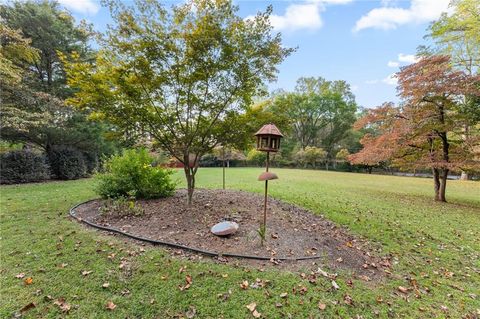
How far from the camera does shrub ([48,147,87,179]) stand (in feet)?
34.1

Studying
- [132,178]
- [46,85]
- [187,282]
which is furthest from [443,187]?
[46,85]

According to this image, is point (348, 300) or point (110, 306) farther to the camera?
point (348, 300)

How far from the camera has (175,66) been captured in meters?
4.19

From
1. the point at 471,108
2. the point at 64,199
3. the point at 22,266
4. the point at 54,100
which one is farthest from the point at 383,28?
the point at 54,100

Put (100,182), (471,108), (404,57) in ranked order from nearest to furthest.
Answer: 1. (100,182)
2. (471,108)
3. (404,57)

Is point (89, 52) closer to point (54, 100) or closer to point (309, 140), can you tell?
point (54, 100)

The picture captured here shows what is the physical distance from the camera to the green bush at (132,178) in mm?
5215

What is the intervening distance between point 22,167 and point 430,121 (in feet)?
50.2

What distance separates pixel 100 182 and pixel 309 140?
3477 centimetres

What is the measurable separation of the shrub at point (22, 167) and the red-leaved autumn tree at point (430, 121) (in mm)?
13719

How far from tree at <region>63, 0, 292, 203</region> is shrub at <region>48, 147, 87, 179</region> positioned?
8131mm

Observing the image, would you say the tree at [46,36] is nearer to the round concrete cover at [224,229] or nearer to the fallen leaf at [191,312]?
the round concrete cover at [224,229]

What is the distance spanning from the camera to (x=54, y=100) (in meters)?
9.05

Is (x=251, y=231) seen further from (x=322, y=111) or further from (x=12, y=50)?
(x=322, y=111)
